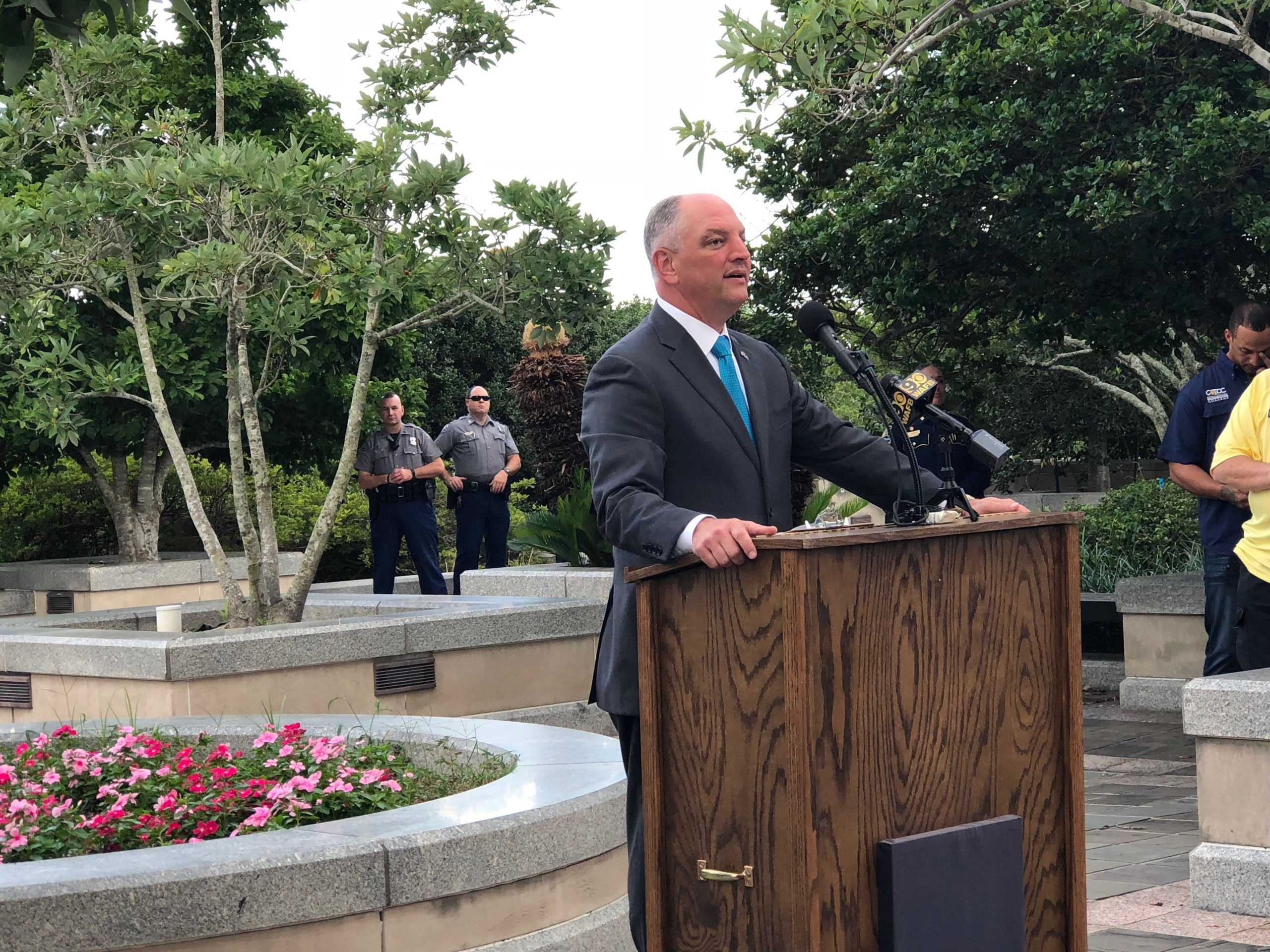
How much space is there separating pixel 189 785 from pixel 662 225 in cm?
286

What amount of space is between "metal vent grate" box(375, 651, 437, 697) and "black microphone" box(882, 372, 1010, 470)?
586cm

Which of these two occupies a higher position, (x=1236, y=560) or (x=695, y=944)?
(x=1236, y=560)

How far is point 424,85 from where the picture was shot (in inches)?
387

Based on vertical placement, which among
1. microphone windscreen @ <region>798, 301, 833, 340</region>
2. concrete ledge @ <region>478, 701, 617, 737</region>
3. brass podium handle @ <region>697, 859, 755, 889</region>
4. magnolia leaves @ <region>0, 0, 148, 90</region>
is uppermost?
magnolia leaves @ <region>0, 0, 148, 90</region>

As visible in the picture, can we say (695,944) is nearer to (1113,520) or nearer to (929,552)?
(929,552)

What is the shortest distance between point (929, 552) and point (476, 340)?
99.9 feet

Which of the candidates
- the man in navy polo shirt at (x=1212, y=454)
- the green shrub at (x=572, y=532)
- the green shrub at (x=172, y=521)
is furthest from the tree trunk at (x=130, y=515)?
the man in navy polo shirt at (x=1212, y=454)

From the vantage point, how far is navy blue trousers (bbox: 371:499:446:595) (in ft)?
44.0

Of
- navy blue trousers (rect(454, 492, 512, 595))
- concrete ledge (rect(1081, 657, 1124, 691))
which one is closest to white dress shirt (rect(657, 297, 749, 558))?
concrete ledge (rect(1081, 657, 1124, 691))

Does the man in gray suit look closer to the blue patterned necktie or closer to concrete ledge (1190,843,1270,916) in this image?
the blue patterned necktie

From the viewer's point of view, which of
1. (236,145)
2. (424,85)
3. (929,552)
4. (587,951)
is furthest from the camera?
(424,85)

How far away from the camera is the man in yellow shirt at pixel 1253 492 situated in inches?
241

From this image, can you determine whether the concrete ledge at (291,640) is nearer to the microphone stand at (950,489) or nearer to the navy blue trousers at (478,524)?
the navy blue trousers at (478,524)

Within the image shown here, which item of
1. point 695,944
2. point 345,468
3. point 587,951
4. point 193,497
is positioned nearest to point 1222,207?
point 345,468
